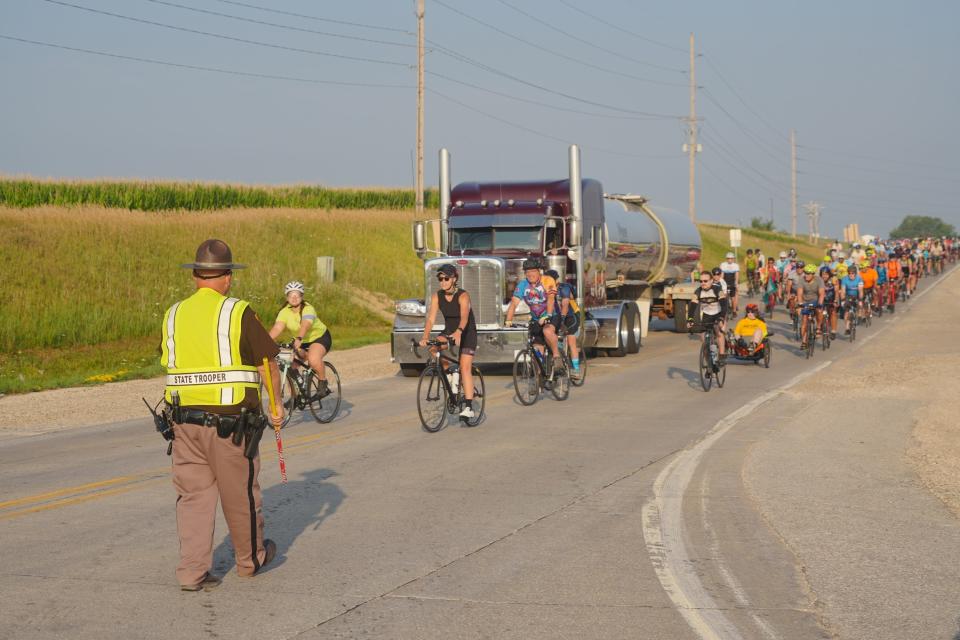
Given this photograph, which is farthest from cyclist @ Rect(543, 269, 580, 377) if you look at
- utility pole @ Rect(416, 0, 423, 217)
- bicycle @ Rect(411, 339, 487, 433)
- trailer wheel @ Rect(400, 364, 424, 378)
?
utility pole @ Rect(416, 0, 423, 217)

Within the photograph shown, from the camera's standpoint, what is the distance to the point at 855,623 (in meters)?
6.10

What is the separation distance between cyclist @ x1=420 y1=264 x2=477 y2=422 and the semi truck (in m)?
→ 4.68

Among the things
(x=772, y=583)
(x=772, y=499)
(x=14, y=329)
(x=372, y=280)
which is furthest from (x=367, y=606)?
(x=372, y=280)

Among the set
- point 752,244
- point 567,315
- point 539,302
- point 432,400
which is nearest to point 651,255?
point 567,315

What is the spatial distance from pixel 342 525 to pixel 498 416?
704 cm

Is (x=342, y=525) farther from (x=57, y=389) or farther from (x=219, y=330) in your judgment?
(x=57, y=389)

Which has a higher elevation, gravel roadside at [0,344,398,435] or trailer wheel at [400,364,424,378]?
trailer wheel at [400,364,424,378]

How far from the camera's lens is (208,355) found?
6715 millimetres

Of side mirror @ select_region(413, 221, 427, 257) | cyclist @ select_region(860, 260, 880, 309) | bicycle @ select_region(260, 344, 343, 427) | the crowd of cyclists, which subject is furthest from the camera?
cyclist @ select_region(860, 260, 880, 309)

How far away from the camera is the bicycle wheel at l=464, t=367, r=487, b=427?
14250 mm

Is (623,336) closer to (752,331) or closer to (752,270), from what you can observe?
(752,331)

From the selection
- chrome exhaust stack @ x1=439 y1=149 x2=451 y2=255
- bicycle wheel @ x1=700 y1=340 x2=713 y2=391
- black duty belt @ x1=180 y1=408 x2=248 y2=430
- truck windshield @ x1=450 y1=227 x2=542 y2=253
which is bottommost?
bicycle wheel @ x1=700 y1=340 x2=713 y2=391

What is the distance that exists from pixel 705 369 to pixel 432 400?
6497 millimetres

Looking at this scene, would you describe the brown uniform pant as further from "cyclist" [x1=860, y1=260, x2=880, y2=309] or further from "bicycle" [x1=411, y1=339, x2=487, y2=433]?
"cyclist" [x1=860, y1=260, x2=880, y2=309]
